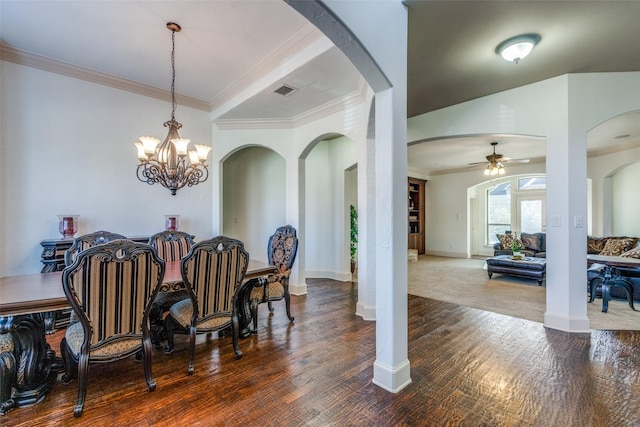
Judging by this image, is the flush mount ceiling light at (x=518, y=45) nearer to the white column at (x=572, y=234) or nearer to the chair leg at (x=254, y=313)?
the white column at (x=572, y=234)

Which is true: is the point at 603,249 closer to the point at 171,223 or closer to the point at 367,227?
the point at 367,227

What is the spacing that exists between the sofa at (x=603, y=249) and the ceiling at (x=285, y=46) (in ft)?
9.21

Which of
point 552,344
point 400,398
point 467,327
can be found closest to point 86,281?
point 400,398

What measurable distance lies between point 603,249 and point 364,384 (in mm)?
6552

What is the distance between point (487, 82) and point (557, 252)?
2.11m

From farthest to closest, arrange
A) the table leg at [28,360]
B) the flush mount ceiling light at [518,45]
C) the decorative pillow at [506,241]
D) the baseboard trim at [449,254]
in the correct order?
the baseboard trim at [449,254]
the decorative pillow at [506,241]
the flush mount ceiling light at [518,45]
the table leg at [28,360]

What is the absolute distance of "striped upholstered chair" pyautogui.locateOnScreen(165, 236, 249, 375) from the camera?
226cm

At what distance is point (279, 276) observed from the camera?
3.38 metres

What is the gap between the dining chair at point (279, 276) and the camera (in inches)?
123

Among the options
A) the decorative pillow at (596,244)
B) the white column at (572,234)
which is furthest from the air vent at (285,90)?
the decorative pillow at (596,244)

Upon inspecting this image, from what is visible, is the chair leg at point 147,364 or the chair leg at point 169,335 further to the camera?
the chair leg at point 169,335

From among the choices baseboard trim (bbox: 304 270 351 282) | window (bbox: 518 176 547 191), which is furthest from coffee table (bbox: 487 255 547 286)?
window (bbox: 518 176 547 191)

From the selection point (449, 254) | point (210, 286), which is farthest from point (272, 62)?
point (449, 254)

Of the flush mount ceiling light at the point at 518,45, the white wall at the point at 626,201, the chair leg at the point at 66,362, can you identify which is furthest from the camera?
the white wall at the point at 626,201
